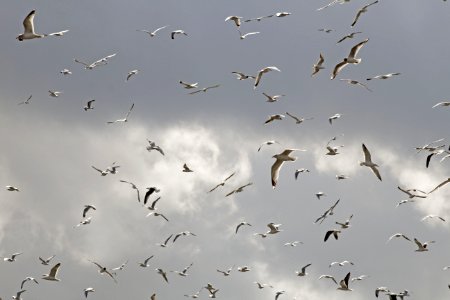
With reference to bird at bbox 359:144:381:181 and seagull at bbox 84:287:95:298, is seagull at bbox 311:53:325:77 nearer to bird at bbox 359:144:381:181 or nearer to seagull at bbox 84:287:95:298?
bird at bbox 359:144:381:181

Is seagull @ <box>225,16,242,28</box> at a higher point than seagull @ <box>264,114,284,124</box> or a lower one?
higher

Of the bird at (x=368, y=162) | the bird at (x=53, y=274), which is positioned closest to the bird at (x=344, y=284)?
the bird at (x=368, y=162)

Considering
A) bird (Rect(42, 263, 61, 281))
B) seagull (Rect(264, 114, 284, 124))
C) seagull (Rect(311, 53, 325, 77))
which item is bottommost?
→ bird (Rect(42, 263, 61, 281))

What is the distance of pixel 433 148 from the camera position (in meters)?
49.8

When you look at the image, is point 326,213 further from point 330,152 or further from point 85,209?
point 85,209

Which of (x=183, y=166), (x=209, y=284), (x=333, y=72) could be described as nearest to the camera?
(x=333, y=72)

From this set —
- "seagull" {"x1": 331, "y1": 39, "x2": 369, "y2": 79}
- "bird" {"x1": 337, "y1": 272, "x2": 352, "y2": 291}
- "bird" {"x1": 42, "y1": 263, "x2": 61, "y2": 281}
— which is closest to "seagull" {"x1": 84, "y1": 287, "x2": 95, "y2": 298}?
"bird" {"x1": 42, "y1": 263, "x2": 61, "y2": 281}

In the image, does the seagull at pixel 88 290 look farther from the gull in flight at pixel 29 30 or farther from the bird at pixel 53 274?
the gull in flight at pixel 29 30

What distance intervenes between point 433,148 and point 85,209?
31270 mm

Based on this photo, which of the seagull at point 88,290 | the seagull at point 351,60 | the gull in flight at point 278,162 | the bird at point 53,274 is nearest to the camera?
the gull in flight at point 278,162

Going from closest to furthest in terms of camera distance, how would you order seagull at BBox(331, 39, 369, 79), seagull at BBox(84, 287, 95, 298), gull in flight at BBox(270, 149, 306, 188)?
gull in flight at BBox(270, 149, 306, 188) < seagull at BBox(331, 39, 369, 79) < seagull at BBox(84, 287, 95, 298)

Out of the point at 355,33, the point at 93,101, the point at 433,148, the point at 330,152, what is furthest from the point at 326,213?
the point at 93,101

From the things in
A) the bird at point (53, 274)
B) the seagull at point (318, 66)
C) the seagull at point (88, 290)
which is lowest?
the seagull at point (88, 290)

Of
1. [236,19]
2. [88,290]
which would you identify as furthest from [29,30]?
[88,290]
